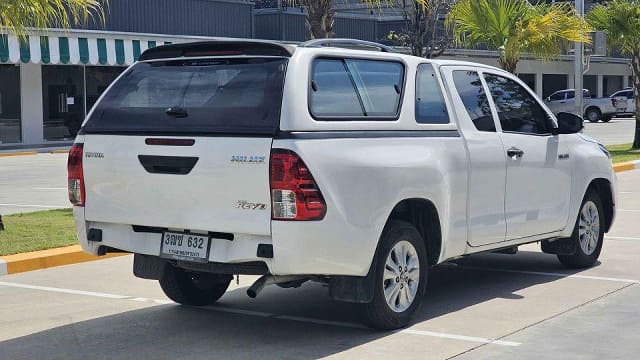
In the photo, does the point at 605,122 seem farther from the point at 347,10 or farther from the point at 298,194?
the point at 298,194

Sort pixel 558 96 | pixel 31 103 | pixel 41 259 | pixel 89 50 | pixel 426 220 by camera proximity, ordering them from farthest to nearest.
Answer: pixel 558 96 < pixel 31 103 < pixel 89 50 < pixel 41 259 < pixel 426 220

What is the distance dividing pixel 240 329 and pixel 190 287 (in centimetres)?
93

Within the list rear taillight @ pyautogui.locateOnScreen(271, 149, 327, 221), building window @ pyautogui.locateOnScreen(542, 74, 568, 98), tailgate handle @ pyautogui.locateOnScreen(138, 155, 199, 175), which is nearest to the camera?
rear taillight @ pyautogui.locateOnScreen(271, 149, 327, 221)

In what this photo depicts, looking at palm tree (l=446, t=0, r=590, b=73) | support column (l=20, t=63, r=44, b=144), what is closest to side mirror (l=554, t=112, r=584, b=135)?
palm tree (l=446, t=0, r=590, b=73)

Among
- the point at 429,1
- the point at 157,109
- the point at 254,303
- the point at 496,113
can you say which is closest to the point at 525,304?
the point at 496,113

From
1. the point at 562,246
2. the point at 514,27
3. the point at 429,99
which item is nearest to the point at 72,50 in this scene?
the point at 514,27

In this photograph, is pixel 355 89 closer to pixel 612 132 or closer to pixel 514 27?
pixel 514 27

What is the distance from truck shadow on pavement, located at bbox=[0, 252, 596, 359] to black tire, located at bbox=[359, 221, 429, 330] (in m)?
0.11

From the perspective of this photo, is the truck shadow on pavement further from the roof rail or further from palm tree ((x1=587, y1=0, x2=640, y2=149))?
palm tree ((x1=587, y1=0, x2=640, y2=149))

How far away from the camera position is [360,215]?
664cm

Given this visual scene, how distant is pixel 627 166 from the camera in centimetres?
2297

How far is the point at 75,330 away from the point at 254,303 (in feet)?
5.15

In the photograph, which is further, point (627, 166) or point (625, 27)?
point (625, 27)

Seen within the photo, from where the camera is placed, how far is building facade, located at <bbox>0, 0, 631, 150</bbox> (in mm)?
32719
